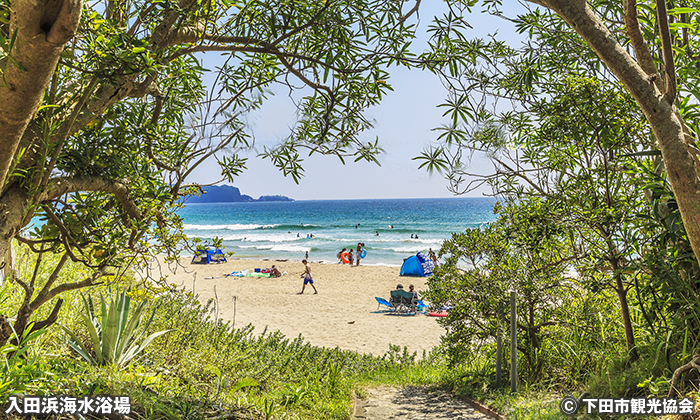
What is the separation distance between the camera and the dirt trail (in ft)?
14.4

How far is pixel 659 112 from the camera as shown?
6.50 ft

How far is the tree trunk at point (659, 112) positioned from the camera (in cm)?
194

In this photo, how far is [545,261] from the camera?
464 centimetres

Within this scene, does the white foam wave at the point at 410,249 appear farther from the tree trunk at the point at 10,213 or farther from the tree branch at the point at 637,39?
the tree trunk at the point at 10,213

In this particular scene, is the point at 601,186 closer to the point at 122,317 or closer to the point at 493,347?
the point at 493,347

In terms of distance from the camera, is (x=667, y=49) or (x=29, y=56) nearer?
(x=29, y=56)

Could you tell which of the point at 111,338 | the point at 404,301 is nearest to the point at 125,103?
the point at 111,338

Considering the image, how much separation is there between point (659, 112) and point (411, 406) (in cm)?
415

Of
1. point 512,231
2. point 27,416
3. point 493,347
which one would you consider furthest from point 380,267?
point 27,416

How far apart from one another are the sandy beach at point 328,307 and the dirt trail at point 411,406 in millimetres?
2357

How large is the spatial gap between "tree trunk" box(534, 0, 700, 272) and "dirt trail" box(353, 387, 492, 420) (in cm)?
314

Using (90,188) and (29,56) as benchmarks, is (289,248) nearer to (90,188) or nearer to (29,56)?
(90,188)

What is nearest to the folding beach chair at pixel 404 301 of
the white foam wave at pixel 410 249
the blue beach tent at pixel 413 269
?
the blue beach tent at pixel 413 269

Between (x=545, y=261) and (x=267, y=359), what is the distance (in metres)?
3.75
